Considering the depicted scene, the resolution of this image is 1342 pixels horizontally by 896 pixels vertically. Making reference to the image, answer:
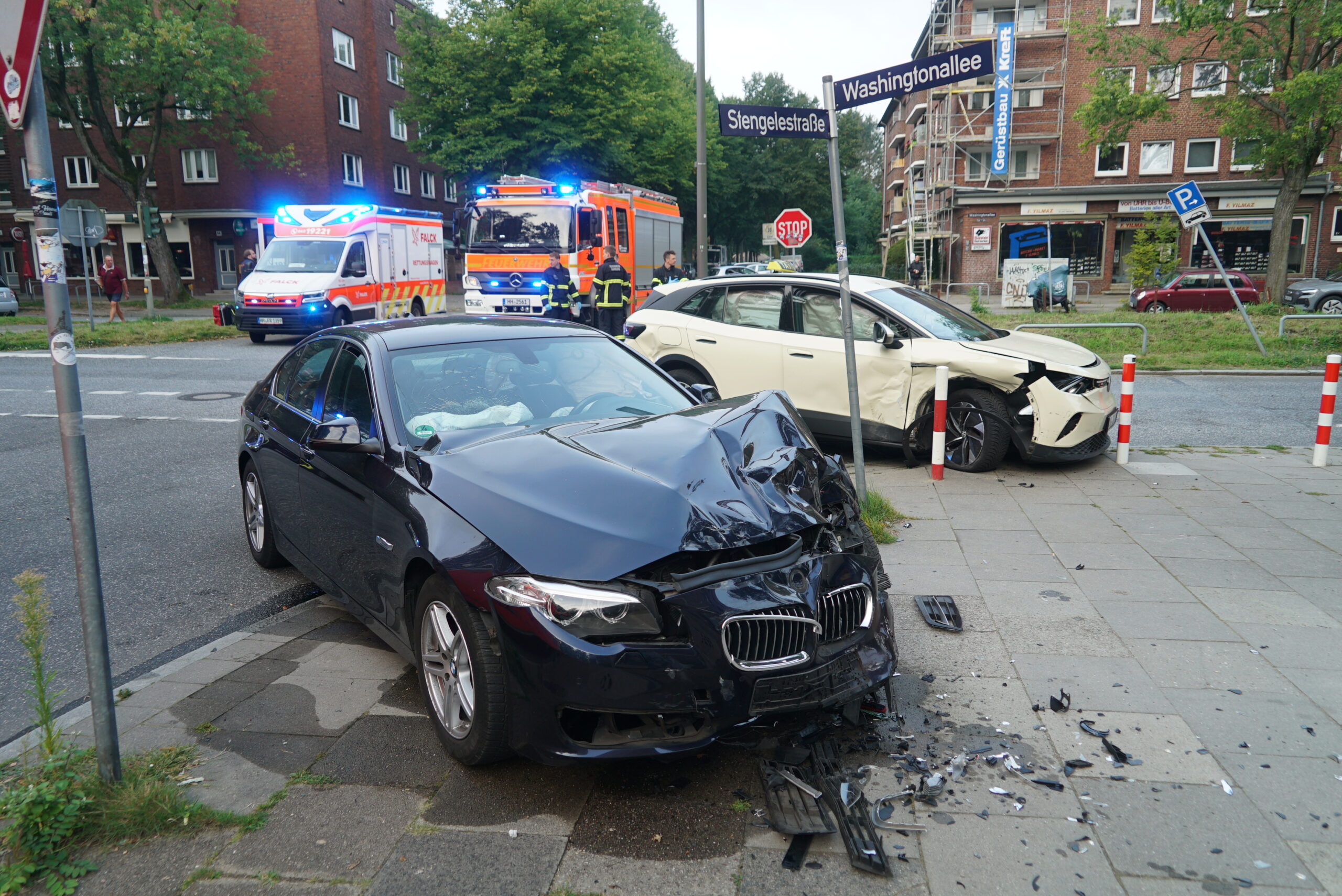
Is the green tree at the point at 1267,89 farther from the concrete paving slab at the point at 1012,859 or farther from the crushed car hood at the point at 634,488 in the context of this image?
the concrete paving slab at the point at 1012,859

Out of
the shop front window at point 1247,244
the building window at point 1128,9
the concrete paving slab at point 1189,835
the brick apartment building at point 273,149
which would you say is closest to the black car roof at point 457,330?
the concrete paving slab at point 1189,835

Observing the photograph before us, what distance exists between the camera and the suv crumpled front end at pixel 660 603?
119 inches

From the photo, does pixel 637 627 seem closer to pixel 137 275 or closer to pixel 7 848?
pixel 7 848

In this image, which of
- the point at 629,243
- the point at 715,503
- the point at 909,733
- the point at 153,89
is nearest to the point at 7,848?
the point at 715,503

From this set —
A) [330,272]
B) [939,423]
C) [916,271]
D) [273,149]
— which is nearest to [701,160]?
[330,272]

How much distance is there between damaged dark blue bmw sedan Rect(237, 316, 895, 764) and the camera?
304cm

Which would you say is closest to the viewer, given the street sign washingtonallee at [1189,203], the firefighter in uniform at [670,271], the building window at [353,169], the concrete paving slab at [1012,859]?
the concrete paving slab at [1012,859]

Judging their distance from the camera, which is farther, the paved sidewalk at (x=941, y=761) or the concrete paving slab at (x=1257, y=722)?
the concrete paving slab at (x=1257, y=722)

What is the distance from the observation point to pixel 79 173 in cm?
4369

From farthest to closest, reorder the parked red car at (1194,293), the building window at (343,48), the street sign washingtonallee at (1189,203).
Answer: the building window at (343,48) < the parked red car at (1194,293) < the street sign washingtonallee at (1189,203)

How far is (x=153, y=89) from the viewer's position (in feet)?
106

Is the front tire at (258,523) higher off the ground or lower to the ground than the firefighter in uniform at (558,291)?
lower

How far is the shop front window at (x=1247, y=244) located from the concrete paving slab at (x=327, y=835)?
44233 mm

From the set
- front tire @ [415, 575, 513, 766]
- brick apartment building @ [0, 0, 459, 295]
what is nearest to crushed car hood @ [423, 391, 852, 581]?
front tire @ [415, 575, 513, 766]
